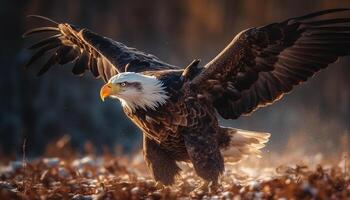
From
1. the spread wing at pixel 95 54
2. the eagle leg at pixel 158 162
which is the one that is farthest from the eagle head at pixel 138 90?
the spread wing at pixel 95 54

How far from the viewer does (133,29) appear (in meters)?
17.5

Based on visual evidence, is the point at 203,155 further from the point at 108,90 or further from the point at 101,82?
the point at 101,82

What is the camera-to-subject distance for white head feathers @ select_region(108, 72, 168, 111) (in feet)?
20.9

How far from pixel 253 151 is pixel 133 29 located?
1045cm

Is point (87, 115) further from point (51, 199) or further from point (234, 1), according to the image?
point (51, 199)

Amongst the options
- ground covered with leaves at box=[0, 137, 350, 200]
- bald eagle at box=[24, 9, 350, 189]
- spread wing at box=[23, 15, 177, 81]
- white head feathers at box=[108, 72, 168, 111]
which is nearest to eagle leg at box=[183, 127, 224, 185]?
bald eagle at box=[24, 9, 350, 189]

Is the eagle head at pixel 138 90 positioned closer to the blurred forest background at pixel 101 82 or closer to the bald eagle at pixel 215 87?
the bald eagle at pixel 215 87

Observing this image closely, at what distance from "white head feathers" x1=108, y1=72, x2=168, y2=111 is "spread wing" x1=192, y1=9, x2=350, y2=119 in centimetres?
37

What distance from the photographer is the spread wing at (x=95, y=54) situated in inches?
287

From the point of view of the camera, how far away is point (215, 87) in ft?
21.8

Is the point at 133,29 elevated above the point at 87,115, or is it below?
above

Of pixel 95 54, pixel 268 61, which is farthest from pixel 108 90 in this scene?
pixel 95 54

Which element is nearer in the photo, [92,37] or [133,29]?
[92,37]

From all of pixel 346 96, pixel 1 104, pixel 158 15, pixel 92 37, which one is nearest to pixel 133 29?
pixel 158 15
